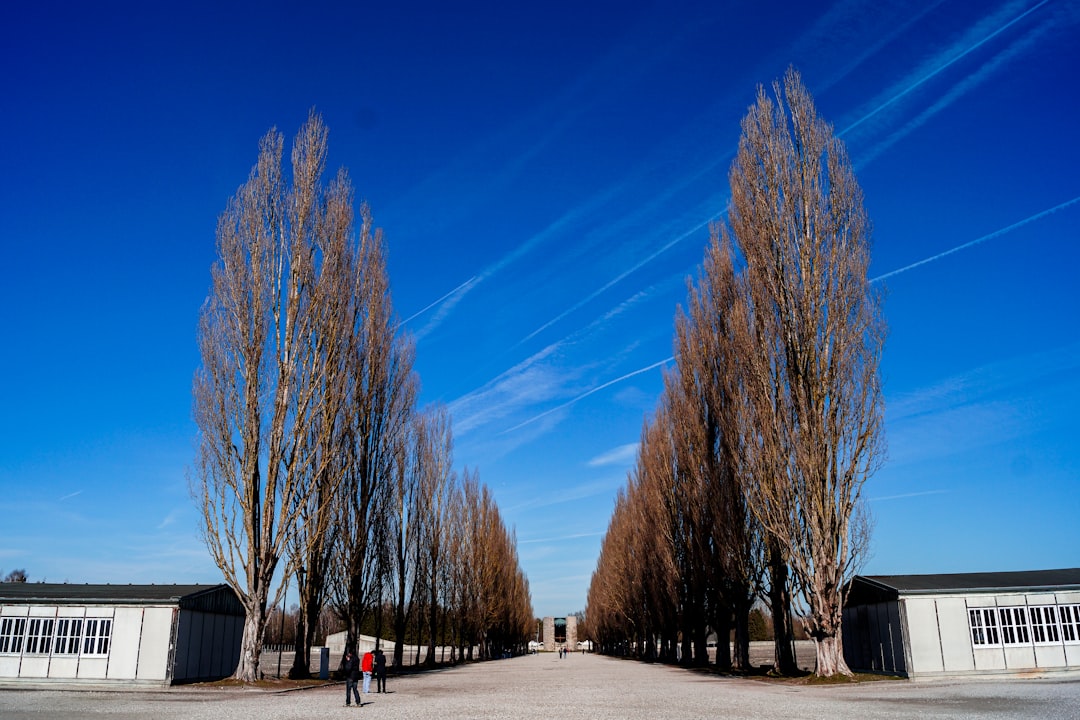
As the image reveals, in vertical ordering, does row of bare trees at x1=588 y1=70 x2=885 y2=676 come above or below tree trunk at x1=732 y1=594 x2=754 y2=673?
above

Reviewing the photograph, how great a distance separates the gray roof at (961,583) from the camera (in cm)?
1877

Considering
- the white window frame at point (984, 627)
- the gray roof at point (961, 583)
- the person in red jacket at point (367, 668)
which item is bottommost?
the person in red jacket at point (367, 668)

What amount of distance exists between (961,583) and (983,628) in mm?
1360

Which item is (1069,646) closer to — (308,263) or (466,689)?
(466,689)

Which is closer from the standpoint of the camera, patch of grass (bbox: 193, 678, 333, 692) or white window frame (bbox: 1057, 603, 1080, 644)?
patch of grass (bbox: 193, 678, 333, 692)

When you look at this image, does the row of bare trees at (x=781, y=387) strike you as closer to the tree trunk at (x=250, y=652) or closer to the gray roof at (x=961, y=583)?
the gray roof at (x=961, y=583)

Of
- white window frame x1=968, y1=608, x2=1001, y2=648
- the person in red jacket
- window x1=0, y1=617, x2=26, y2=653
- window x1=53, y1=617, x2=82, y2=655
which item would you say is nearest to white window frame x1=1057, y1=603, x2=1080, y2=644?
white window frame x1=968, y1=608, x2=1001, y2=648

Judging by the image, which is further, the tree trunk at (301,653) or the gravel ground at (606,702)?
the tree trunk at (301,653)

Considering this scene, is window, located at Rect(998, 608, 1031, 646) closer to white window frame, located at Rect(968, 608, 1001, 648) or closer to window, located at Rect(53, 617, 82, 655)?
white window frame, located at Rect(968, 608, 1001, 648)

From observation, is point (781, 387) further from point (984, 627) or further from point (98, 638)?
point (98, 638)

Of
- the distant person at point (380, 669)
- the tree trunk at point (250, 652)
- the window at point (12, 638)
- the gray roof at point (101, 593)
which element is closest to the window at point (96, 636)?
the gray roof at point (101, 593)

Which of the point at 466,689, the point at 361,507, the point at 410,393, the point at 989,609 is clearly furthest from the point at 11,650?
the point at 989,609

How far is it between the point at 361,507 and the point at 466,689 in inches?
286

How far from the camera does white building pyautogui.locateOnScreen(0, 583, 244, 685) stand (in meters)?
18.7
